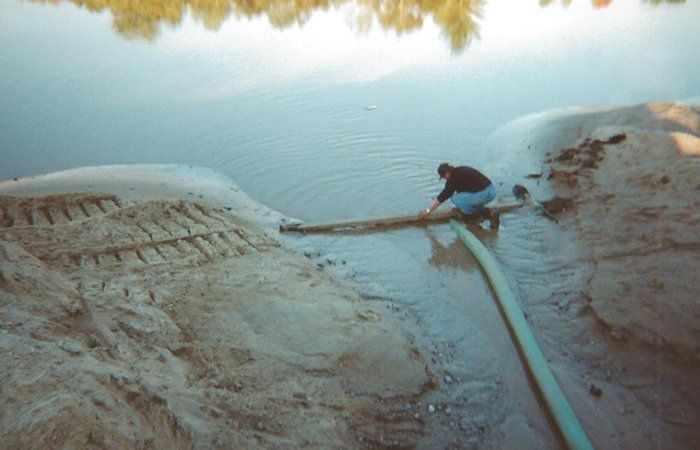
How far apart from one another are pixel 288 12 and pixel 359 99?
45.0 feet

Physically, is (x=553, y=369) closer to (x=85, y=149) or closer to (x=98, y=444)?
(x=98, y=444)

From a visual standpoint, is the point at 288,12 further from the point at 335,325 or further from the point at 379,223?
the point at 335,325

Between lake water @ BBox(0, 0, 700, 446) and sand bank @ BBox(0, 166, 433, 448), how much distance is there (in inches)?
36.9

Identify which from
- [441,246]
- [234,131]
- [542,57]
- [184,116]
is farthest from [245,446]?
[542,57]

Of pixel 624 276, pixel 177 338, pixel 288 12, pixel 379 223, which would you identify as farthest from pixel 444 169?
pixel 288 12

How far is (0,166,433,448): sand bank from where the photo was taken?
264 cm

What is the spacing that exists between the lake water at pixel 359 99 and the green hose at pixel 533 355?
0.21m

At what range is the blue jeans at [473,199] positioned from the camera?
6.43 meters

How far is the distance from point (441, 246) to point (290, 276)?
7.91 ft

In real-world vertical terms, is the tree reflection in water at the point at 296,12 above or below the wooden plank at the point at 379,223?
above

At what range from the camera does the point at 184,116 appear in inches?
440

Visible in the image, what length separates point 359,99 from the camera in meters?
11.9

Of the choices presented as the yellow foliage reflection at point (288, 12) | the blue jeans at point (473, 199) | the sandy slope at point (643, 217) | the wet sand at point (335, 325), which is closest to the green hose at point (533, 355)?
the wet sand at point (335, 325)

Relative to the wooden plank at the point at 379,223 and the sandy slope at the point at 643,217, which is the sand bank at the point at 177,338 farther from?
the sandy slope at the point at 643,217
